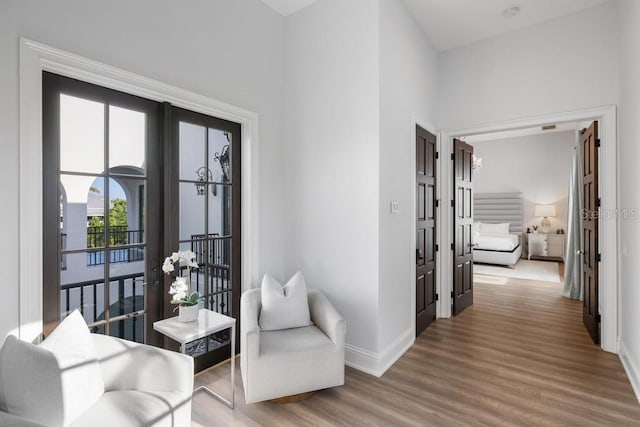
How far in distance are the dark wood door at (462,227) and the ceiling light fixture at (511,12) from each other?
4.64 feet

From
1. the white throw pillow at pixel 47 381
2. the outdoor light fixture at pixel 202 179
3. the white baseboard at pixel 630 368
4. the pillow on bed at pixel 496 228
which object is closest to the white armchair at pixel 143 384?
the white throw pillow at pixel 47 381

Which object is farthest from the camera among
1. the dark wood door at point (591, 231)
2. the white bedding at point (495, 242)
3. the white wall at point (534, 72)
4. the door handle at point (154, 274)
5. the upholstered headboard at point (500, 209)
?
the upholstered headboard at point (500, 209)

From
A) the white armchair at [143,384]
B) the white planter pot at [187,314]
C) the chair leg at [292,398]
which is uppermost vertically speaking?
the white planter pot at [187,314]

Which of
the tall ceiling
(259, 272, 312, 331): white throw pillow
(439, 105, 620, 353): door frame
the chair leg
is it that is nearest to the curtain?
(439, 105, 620, 353): door frame

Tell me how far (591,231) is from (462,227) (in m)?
1.35

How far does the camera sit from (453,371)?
280cm

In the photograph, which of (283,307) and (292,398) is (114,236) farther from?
(292,398)

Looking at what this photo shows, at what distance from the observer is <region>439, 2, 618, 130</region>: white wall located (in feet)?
10.7

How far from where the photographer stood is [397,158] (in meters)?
3.11

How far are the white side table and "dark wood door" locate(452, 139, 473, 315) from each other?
3.05 m

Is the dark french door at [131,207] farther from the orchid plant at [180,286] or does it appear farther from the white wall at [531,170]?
the white wall at [531,170]

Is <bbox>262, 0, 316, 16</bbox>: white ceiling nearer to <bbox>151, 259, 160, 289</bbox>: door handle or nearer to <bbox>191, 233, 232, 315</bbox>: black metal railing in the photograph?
<bbox>191, 233, 232, 315</bbox>: black metal railing

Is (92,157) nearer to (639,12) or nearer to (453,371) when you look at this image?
(453,371)

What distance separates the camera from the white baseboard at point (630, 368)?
2459 millimetres
